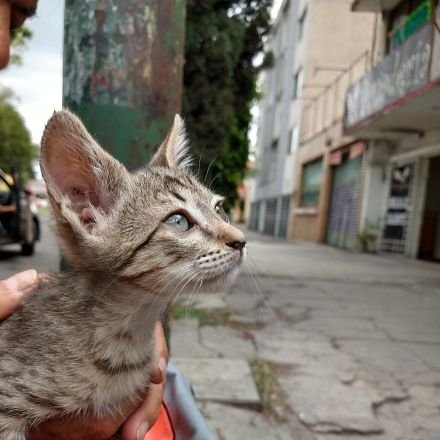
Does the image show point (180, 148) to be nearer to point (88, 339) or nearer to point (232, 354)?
point (88, 339)

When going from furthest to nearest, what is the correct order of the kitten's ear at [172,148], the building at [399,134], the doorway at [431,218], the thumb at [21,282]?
the doorway at [431,218] < the building at [399,134] < the kitten's ear at [172,148] < the thumb at [21,282]

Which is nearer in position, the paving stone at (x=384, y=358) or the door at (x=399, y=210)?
the paving stone at (x=384, y=358)

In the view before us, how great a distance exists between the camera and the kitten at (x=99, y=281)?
1469 millimetres

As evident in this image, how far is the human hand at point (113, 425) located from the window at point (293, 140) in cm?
2174

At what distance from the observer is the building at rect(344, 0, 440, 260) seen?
9.57 meters

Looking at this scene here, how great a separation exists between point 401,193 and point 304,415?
11.2 m

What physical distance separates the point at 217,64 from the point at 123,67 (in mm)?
4117

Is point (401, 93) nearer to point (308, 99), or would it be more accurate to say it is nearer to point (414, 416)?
point (414, 416)

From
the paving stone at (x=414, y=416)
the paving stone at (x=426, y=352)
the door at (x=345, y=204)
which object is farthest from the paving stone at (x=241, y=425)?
the door at (x=345, y=204)

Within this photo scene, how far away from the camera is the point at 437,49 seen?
7.85 metres

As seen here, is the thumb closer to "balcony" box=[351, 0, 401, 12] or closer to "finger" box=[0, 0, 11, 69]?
"finger" box=[0, 0, 11, 69]

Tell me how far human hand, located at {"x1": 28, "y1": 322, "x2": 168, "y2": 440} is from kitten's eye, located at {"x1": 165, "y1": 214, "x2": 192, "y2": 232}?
570mm

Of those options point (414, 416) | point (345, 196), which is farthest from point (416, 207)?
point (414, 416)

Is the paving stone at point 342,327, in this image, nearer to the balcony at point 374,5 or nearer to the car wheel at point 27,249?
the car wheel at point 27,249
